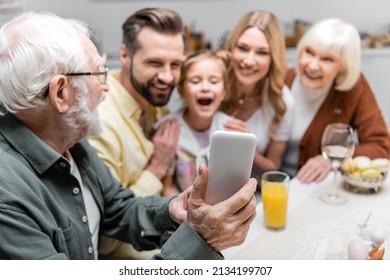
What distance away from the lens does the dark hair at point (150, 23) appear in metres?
1.20

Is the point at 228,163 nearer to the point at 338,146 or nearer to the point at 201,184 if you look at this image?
the point at 201,184

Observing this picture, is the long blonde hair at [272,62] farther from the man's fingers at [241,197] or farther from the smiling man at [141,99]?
the man's fingers at [241,197]

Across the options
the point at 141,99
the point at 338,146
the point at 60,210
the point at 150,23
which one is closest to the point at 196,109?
the point at 141,99

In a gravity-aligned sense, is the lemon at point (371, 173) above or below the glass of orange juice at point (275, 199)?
above

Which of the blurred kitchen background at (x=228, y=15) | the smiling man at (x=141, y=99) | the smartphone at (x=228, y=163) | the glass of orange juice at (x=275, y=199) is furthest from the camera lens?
the blurred kitchen background at (x=228, y=15)

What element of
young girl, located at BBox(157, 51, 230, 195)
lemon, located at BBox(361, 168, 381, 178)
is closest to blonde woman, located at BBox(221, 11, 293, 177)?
young girl, located at BBox(157, 51, 230, 195)

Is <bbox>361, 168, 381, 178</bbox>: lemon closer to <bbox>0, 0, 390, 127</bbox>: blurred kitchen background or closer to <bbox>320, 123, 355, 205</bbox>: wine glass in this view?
<bbox>320, 123, 355, 205</bbox>: wine glass

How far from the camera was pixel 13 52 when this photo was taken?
0.72 metres

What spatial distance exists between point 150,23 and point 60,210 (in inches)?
25.0

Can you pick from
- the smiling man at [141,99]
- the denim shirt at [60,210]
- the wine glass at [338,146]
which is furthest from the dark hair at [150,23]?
the wine glass at [338,146]

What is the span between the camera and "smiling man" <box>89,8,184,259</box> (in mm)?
1197

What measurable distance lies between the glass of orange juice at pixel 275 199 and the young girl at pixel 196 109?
325 mm

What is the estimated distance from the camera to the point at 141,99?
1.31 m
